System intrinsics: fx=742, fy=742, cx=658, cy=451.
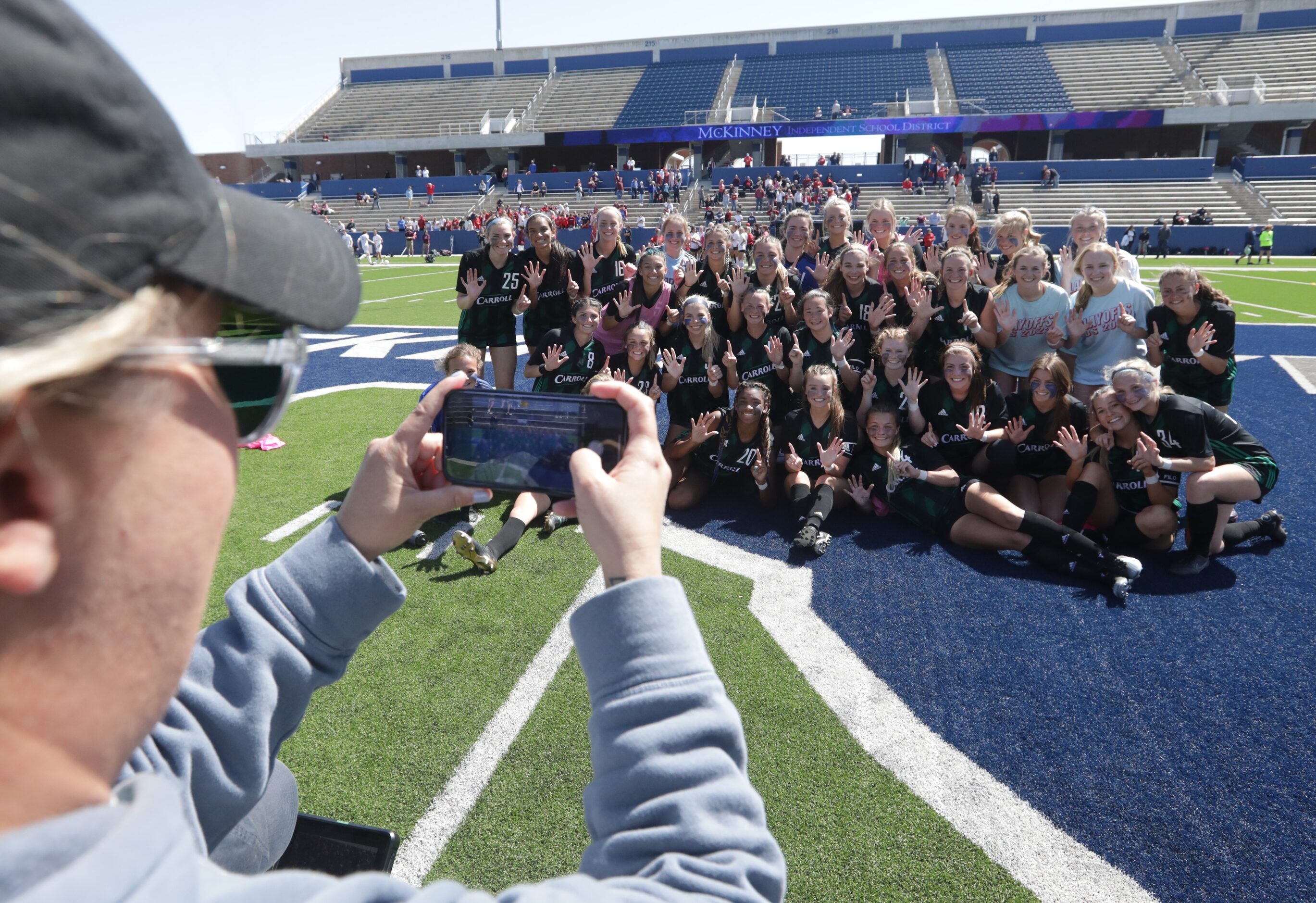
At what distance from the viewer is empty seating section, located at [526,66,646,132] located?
47.0 m

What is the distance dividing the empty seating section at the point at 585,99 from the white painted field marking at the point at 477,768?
1854 inches

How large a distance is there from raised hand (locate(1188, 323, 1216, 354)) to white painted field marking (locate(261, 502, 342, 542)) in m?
5.97

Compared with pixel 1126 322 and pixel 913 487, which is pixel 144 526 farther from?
pixel 1126 322

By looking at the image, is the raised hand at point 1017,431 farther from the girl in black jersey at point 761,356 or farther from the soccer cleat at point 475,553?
the soccer cleat at point 475,553

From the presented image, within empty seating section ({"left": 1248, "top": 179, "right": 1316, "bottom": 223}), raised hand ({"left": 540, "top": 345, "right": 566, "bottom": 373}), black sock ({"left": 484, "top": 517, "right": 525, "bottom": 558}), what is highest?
empty seating section ({"left": 1248, "top": 179, "right": 1316, "bottom": 223})

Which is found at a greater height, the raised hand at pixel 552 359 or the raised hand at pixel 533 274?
the raised hand at pixel 533 274

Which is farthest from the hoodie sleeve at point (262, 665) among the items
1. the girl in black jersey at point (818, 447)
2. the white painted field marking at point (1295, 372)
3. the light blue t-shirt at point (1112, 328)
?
the white painted field marking at point (1295, 372)

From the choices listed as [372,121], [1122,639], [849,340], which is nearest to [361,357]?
[849,340]

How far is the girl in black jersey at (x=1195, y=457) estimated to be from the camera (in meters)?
4.52

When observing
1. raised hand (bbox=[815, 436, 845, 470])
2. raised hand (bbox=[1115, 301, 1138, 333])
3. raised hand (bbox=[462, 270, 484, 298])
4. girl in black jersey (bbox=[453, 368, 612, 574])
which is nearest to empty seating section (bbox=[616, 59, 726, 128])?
raised hand (bbox=[462, 270, 484, 298])

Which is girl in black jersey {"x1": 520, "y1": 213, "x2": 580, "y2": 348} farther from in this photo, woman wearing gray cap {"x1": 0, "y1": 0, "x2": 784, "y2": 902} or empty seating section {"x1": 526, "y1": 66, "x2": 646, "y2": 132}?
empty seating section {"x1": 526, "y1": 66, "x2": 646, "y2": 132}

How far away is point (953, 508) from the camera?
5.04 metres

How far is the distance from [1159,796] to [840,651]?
1.40 meters

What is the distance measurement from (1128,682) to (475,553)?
11.3 ft
